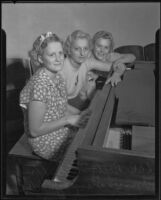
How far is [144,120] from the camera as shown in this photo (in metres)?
1.24

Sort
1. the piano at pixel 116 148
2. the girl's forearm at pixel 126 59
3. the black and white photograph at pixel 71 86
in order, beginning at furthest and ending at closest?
the girl's forearm at pixel 126 59 < the black and white photograph at pixel 71 86 < the piano at pixel 116 148

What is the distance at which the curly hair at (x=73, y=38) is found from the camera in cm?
125

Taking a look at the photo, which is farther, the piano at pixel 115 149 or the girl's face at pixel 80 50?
the girl's face at pixel 80 50

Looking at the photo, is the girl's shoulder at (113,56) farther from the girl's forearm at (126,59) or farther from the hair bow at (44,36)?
the hair bow at (44,36)

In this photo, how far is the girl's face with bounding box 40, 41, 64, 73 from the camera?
1.22 metres

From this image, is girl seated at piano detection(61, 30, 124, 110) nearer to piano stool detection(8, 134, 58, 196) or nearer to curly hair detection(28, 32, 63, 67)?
curly hair detection(28, 32, 63, 67)

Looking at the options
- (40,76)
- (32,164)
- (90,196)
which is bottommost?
(90,196)

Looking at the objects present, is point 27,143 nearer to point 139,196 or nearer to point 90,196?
point 90,196

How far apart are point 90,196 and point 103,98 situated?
375 millimetres

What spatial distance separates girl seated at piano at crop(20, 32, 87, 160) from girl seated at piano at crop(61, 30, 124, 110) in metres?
0.03

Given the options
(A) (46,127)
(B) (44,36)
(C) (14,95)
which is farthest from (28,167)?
(B) (44,36)

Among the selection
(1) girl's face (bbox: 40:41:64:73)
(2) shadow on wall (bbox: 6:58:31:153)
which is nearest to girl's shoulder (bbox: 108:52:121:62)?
(1) girl's face (bbox: 40:41:64:73)

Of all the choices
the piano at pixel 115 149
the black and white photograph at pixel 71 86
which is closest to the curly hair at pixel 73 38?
the black and white photograph at pixel 71 86

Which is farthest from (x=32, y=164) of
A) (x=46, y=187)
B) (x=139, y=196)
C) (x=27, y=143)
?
(x=139, y=196)
